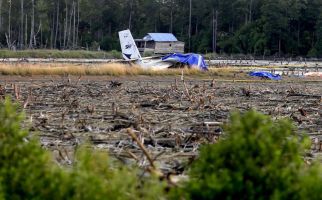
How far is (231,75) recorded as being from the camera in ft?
135

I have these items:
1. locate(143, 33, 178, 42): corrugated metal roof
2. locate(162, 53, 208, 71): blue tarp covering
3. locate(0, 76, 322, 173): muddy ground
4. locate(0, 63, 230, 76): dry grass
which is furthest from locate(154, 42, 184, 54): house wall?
locate(0, 76, 322, 173): muddy ground

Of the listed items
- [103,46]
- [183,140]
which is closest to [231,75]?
[183,140]

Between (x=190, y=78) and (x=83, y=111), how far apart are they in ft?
75.2

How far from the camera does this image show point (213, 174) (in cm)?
450

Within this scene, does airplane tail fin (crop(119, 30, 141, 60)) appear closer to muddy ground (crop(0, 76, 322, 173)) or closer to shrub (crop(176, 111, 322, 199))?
muddy ground (crop(0, 76, 322, 173))

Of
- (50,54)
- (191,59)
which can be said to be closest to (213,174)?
(191,59)

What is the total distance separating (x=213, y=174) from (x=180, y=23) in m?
98.9

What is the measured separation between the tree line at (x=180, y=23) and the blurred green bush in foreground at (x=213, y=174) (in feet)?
262

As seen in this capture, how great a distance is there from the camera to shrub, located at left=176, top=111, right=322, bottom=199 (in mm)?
4492

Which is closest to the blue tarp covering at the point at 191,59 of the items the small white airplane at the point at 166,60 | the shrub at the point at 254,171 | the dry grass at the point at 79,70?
the small white airplane at the point at 166,60

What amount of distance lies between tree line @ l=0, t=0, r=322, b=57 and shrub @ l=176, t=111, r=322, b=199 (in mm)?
79864

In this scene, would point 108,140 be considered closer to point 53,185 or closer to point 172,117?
point 172,117

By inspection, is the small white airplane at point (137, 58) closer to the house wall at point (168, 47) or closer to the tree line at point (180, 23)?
the house wall at point (168, 47)

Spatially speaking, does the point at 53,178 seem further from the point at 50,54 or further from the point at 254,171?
the point at 50,54
